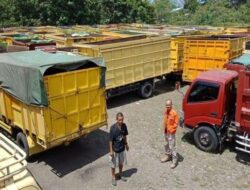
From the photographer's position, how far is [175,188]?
8.05 m

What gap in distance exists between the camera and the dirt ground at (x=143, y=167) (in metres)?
8.22

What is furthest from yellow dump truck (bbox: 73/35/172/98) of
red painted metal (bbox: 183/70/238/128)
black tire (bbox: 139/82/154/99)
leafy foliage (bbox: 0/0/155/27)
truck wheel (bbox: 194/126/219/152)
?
leafy foliage (bbox: 0/0/155/27)

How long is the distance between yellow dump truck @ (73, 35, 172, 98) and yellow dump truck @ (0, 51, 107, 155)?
3732 millimetres

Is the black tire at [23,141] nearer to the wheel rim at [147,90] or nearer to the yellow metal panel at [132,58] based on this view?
the yellow metal panel at [132,58]

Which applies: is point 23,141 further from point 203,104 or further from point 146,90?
point 146,90

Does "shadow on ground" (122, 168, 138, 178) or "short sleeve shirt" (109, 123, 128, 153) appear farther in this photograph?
"shadow on ground" (122, 168, 138, 178)

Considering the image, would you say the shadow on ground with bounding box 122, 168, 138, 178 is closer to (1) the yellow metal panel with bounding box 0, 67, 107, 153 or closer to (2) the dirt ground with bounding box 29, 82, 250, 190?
(2) the dirt ground with bounding box 29, 82, 250, 190

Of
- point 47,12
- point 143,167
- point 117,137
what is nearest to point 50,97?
point 117,137

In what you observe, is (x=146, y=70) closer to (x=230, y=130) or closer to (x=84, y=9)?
(x=230, y=130)

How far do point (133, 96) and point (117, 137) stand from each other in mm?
7860

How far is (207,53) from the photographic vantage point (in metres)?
15.0

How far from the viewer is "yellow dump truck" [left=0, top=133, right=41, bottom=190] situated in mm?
4348

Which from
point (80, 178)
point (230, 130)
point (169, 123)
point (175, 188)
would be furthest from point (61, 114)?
point (230, 130)

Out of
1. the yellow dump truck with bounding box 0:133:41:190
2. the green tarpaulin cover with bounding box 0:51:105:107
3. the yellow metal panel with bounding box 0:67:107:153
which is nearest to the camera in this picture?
Answer: the yellow dump truck with bounding box 0:133:41:190
